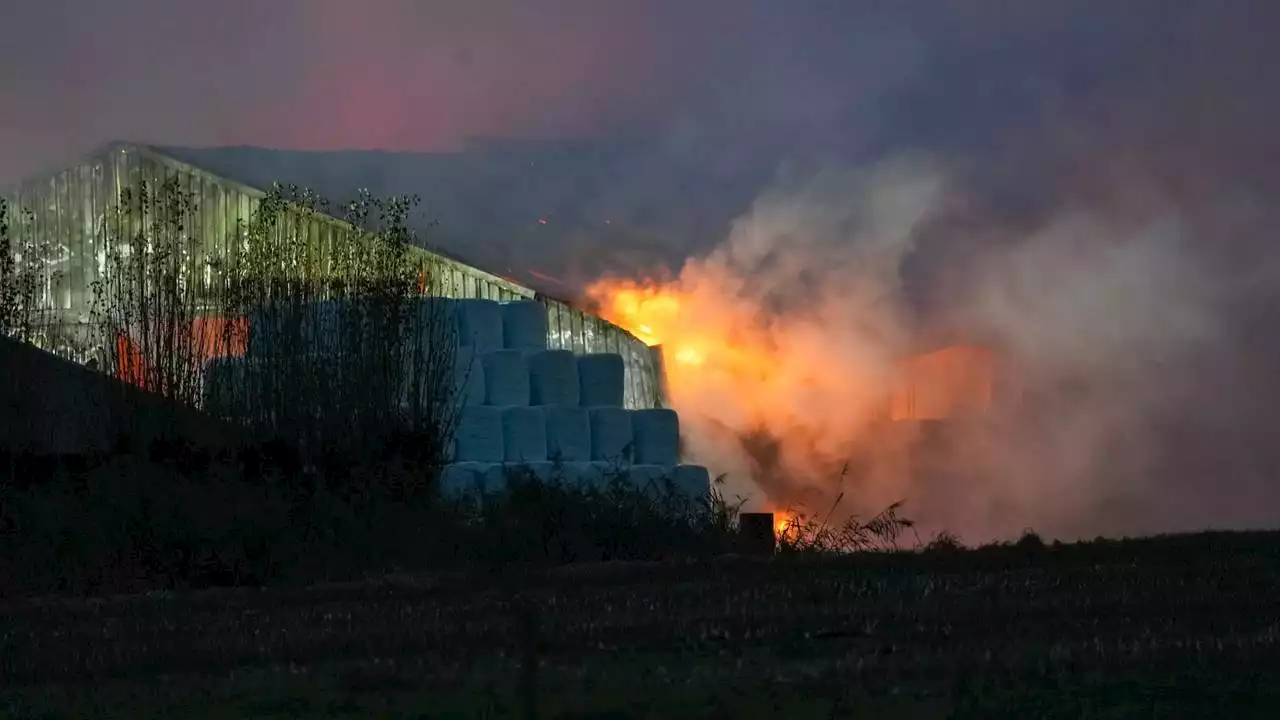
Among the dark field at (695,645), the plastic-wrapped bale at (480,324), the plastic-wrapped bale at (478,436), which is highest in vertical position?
the plastic-wrapped bale at (480,324)

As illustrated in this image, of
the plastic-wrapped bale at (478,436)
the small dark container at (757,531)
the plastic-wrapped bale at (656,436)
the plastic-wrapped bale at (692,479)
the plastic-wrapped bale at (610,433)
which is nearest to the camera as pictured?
the small dark container at (757,531)

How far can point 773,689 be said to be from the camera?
7.49m

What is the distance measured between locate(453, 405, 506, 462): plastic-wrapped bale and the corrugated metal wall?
2.78m

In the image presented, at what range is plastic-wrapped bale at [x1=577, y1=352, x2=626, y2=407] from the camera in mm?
21969

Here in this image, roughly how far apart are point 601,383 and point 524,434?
1564 millimetres

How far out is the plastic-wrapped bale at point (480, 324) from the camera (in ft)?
69.2

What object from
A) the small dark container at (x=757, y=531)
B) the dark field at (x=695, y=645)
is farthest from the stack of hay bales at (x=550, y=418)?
the dark field at (x=695, y=645)

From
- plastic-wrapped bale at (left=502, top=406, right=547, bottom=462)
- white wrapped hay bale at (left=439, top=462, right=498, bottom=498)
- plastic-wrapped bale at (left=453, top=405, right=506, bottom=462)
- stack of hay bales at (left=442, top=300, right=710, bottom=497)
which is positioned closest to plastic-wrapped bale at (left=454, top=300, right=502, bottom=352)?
stack of hay bales at (left=442, top=300, right=710, bottom=497)

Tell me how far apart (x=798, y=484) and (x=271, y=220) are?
26.8ft

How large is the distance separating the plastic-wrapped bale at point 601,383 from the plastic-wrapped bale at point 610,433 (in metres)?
0.52

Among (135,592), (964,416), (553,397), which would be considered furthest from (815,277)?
(135,592)

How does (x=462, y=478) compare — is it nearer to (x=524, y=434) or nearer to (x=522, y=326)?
(x=524, y=434)

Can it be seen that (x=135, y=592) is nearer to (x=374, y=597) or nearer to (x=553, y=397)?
(x=374, y=597)

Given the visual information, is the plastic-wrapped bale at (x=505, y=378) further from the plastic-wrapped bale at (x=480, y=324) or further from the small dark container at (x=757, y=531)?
the small dark container at (x=757, y=531)
